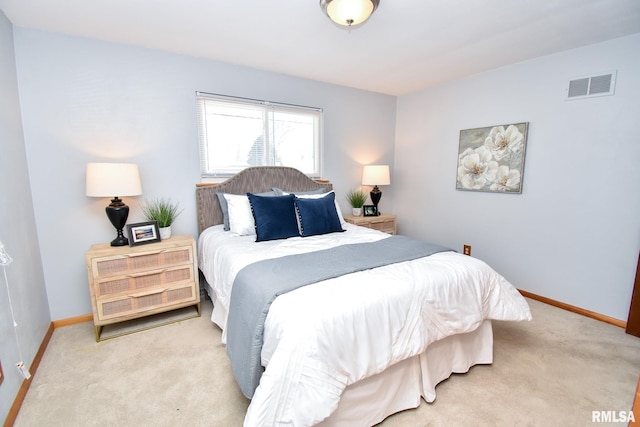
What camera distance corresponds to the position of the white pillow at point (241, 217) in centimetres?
267

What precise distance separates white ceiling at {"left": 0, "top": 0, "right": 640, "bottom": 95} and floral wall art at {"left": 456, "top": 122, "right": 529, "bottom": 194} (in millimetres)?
720

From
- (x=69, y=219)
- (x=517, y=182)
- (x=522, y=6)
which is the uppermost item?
(x=522, y=6)

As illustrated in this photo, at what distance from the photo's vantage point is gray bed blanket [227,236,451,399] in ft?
4.59

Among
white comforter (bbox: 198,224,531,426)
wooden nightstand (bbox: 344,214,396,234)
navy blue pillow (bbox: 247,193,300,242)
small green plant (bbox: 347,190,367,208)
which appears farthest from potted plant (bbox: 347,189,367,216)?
white comforter (bbox: 198,224,531,426)

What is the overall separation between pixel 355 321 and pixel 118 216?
2.18m

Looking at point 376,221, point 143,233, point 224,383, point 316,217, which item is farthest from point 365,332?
point 376,221

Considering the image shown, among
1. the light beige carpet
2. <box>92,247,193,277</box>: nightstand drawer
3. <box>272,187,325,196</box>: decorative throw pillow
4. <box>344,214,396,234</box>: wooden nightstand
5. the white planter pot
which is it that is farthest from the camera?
<box>344,214,396,234</box>: wooden nightstand

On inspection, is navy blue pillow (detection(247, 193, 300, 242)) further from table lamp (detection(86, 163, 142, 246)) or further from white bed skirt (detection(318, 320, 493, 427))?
white bed skirt (detection(318, 320, 493, 427))

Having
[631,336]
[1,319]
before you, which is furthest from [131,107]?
[631,336]

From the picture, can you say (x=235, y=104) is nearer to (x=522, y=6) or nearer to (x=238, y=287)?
(x=238, y=287)

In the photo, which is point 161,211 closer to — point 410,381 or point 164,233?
point 164,233

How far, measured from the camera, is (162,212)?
2.67m

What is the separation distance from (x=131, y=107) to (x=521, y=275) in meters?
4.29

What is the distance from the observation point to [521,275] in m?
3.10
